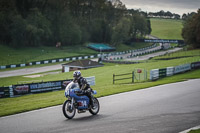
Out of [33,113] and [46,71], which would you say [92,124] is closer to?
[33,113]

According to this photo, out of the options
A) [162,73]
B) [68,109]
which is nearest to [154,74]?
[162,73]

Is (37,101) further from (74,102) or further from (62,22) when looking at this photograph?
(62,22)

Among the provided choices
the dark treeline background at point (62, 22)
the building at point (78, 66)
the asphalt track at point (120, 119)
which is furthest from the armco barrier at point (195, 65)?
the dark treeline background at point (62, 22)

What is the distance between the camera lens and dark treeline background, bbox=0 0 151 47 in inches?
3150

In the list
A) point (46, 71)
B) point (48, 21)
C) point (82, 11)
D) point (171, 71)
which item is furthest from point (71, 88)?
point (82, 11)

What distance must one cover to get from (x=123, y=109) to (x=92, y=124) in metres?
3.40

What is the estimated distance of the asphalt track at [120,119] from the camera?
10.8 meters

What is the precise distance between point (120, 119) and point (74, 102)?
7.07 feet

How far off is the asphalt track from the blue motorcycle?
32 cm

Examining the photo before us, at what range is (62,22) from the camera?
95.7 m

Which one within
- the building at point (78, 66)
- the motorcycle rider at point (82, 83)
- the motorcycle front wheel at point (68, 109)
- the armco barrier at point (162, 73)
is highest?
the motorcycle rider at point (82, 83)

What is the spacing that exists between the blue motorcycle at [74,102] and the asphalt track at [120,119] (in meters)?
0.32

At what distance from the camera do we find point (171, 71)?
37.3 meters

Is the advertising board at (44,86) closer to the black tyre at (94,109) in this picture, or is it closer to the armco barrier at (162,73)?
the armco barrier at (162,73)
